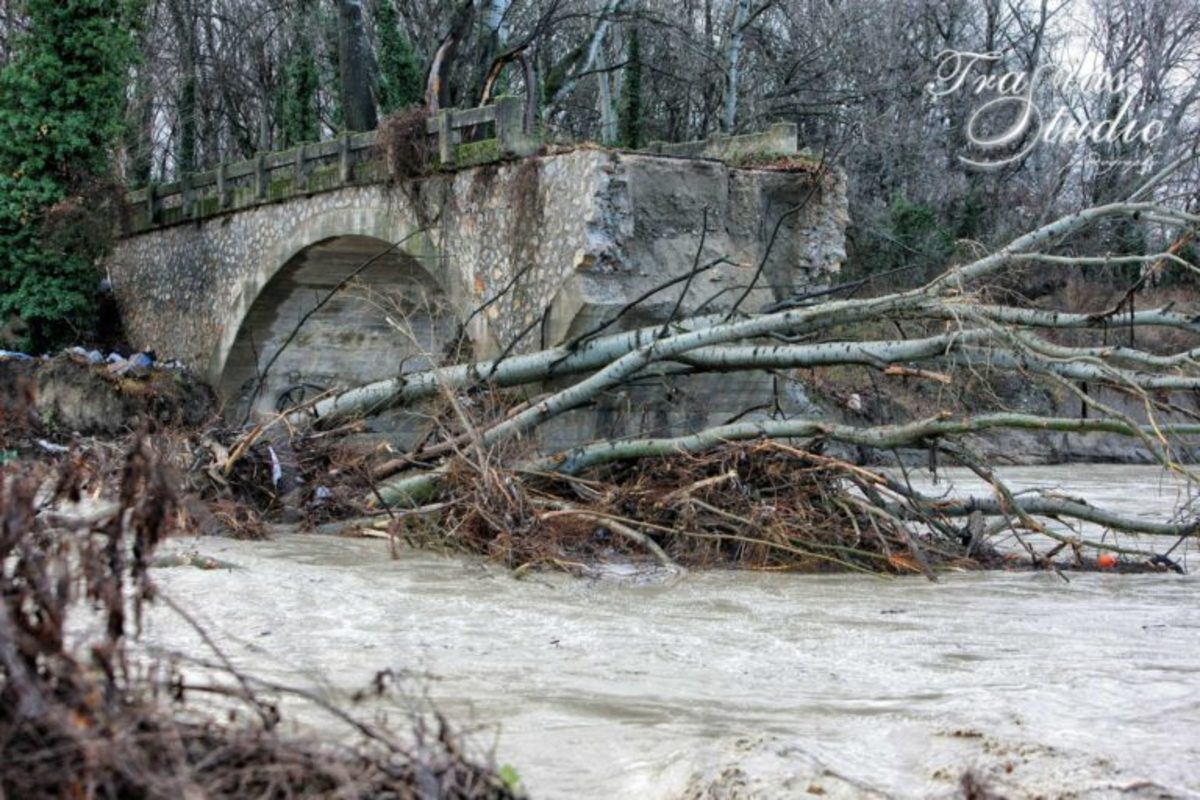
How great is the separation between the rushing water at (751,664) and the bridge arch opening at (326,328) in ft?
26.3

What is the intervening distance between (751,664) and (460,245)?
361 inches

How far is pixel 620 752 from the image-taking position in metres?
4.66

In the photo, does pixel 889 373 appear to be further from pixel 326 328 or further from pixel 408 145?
pixel 326 328

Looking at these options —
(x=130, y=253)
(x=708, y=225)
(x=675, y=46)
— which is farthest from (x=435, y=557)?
(x=675, y=46)

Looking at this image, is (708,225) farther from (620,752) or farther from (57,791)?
(57,791)

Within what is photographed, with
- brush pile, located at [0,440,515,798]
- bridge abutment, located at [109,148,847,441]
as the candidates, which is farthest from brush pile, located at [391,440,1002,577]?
brush pile, located at [0,440,515,798]

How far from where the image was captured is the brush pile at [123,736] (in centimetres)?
260

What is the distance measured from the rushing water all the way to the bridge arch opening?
8.00m

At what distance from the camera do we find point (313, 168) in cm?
1781

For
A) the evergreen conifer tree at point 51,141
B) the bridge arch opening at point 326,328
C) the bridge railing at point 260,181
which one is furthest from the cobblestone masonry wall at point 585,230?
the evergreen conifer tree at point 51,141

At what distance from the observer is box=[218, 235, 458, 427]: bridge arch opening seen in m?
17.8

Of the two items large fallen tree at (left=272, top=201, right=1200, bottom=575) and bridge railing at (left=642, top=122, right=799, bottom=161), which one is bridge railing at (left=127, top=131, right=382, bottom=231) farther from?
large fallen tree at (left=272, top=201, right=1200, bottom=575)

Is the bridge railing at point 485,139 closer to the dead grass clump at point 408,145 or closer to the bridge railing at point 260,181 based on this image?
the dead grass clump at point 408,145

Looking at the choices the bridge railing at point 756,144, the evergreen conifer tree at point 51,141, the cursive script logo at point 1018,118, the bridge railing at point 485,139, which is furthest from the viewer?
the cursive script logo at point 1018,118
